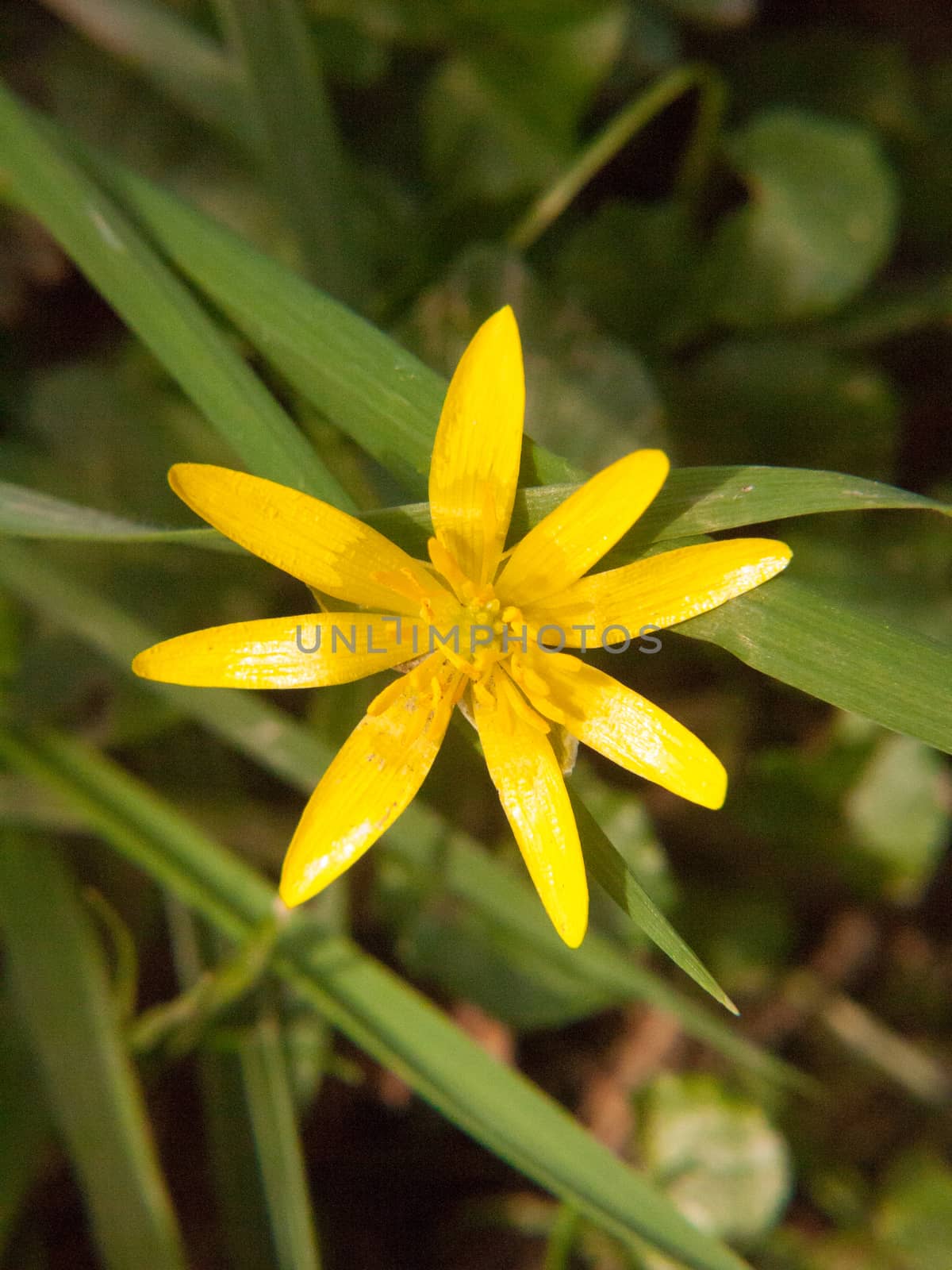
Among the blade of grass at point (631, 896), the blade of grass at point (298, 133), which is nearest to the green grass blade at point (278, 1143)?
the blade of grass at point (631, 896)

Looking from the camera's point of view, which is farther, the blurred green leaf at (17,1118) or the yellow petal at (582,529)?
the blurred green leaf at (17,1118)

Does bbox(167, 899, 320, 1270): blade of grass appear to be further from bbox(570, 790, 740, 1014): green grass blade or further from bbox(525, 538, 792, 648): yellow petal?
bbox(525, 538, 792, 648): yellow petal

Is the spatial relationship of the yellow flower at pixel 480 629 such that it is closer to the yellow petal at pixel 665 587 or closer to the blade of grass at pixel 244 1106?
the yellow petal at pixel 665 587

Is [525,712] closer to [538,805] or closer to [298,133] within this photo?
[538,805]

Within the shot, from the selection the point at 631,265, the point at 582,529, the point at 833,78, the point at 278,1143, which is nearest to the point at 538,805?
the point at 582,529

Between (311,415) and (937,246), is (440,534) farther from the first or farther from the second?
(937,246)

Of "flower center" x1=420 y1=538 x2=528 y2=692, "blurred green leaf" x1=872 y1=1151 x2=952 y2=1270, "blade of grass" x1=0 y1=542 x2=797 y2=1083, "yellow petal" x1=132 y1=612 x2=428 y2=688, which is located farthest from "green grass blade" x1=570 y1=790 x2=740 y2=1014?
"blurred green leaf" x1=872 y1=1151 x2=952 y2=1270

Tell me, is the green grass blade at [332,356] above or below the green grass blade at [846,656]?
above

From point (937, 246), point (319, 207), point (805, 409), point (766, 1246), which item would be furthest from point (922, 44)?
point (766, 1246)
